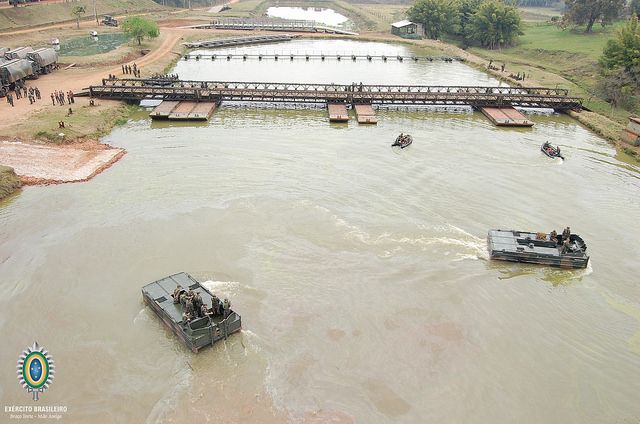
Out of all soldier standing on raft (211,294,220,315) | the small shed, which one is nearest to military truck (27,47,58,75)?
soldier standing on raft (211,294,220,315)

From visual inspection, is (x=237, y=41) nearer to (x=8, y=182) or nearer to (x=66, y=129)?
(x=66, y=129)

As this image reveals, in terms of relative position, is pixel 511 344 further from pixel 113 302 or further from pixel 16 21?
pixel 16 21

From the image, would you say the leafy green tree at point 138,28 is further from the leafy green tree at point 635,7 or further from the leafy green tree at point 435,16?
the leafy green tree at point 635,7

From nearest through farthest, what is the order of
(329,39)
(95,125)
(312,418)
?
(312,418) < (95,125) < (329,39)

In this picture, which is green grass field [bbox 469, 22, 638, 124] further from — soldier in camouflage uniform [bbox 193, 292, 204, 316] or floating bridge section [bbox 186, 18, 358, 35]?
soldier in camouflage uniform [bbox 193, 292, 204, 316]

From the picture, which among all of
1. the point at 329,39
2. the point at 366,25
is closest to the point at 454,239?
the point at 329,39

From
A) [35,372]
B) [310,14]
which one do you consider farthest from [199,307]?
[310,14]
